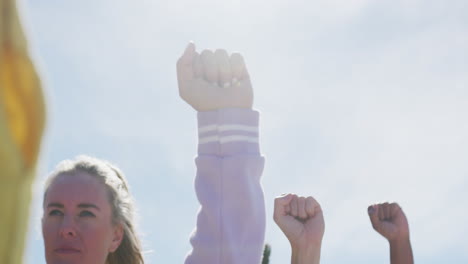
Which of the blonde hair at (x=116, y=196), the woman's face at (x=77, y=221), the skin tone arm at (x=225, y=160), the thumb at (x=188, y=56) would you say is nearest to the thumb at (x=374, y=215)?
the skin tone arm at (x=225, y=160)

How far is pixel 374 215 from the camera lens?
10.2ft

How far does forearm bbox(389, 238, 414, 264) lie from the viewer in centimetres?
304

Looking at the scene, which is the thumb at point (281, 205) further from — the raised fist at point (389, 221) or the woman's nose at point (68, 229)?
the woman's nose at point (68, 229)

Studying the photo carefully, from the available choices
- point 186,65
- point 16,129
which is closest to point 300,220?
point 186,65

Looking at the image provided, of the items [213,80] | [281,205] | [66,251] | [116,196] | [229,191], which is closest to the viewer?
[66,251]

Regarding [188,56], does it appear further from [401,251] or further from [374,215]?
[401,251]

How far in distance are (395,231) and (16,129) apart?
8.20 feet

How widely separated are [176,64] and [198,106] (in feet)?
0.93

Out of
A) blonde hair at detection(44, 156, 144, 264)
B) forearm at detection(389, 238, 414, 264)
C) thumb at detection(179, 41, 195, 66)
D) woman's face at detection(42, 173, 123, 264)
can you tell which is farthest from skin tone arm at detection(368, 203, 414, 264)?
thumb at detection(179, 41, 195, 66)

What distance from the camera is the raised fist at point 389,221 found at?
3.04 metres

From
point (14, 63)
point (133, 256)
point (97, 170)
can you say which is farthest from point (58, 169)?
point (14, 63)

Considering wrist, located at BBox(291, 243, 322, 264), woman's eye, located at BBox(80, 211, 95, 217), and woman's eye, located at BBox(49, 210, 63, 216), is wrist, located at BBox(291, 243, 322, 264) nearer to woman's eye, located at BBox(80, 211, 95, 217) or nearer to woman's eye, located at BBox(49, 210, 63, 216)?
woman's eye, located at BBox(80, 211, 95, 217)

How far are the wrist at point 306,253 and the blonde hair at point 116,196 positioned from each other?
2.09ft

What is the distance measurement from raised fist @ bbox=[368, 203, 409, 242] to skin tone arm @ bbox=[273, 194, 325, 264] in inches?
20.2
